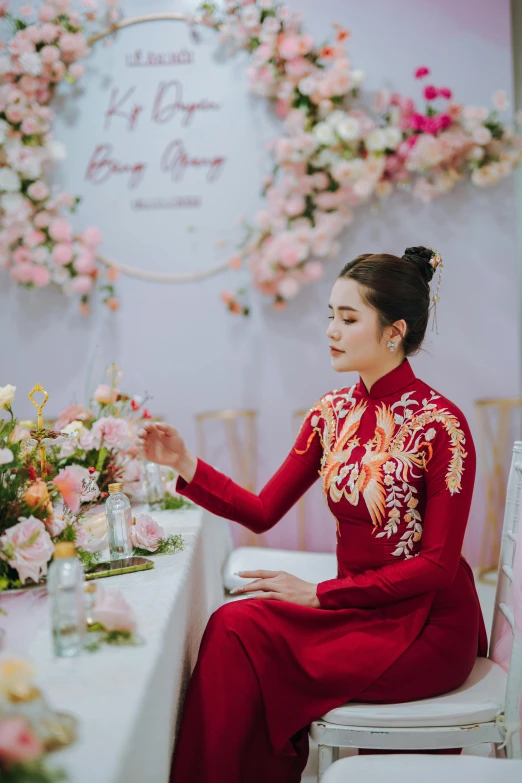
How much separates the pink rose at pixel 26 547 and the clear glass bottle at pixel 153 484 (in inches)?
38.0

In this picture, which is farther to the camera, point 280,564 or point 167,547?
point 280,564

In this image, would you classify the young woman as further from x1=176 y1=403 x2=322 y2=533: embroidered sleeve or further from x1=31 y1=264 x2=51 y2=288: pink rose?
x1=31 y1=264 x2=51 y2=288: pink rose

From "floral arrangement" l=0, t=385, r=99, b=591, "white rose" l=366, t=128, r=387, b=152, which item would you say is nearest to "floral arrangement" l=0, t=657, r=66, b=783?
"floral arrangement" l=0, t=385, r=99, b=591

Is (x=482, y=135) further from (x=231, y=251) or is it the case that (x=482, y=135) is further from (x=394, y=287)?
(x=394, y=287)

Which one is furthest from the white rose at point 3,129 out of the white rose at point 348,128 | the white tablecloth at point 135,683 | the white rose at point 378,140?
the white tablecloth at point 135,683

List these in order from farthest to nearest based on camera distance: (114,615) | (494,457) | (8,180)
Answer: (494,457), (8,180), (114,615)

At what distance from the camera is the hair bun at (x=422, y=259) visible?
1.82 metres

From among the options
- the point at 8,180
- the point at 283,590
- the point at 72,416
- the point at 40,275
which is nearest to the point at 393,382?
the point at 283,590

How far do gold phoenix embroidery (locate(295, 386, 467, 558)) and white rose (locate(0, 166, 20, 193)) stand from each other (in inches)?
101

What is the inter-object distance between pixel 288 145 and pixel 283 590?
2528 mm

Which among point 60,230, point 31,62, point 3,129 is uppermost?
point 31,62

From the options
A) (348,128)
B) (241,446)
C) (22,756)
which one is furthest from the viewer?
(241,446)

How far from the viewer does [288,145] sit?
3.57m

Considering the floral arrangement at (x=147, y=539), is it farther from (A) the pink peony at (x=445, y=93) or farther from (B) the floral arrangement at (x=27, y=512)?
(A) the pink peony at (x=445, y=93)
